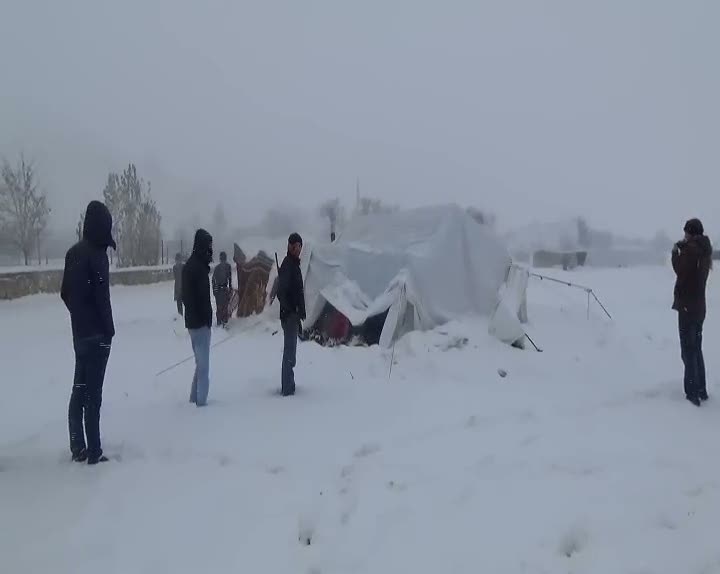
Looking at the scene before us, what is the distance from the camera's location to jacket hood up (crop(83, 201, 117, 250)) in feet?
14.4

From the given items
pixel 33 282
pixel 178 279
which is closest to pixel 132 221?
pixel 33 282

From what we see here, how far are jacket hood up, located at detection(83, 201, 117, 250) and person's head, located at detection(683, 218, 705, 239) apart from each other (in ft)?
18.2

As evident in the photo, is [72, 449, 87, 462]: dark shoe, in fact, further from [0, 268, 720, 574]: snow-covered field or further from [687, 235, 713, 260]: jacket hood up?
[687, 235, 713, 260]: jacket hood up

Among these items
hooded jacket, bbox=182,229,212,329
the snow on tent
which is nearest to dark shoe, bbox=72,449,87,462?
hooded jacket, bbox=182,229,212,329

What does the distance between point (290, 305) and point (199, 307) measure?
1.05 metres

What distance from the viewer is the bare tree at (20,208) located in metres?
40.6

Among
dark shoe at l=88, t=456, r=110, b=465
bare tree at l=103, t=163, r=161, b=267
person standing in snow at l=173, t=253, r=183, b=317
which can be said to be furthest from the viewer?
bare tree at l=103, t=163, r=161, b=267

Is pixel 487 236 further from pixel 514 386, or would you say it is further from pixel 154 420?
pixel 154 420

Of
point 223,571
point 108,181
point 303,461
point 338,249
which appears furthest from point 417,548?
point 108,181

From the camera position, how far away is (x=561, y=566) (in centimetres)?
285

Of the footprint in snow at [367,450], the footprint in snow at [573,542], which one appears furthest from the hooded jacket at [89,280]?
the footprint in snow at [573,542]

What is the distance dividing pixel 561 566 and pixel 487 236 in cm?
894

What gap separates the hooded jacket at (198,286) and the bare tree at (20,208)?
40.8m

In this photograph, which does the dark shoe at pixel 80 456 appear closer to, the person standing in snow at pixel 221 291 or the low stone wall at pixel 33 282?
the person standing in snow at pixel 221 291
